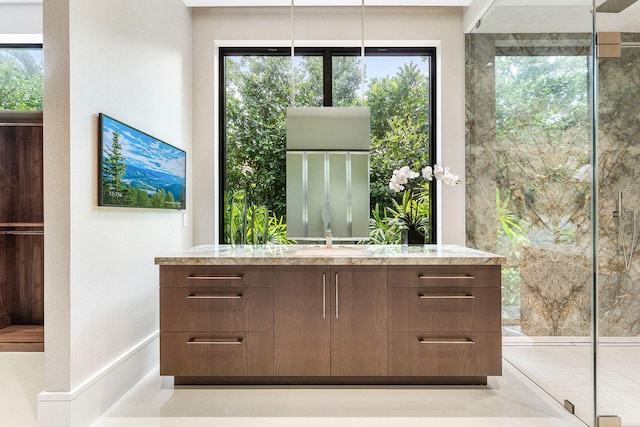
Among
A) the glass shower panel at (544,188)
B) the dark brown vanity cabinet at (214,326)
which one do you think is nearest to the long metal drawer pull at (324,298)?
the dark brown vanity cabinet at (214,326)

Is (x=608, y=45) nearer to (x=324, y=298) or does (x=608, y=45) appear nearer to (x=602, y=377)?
(x=602, y=377)

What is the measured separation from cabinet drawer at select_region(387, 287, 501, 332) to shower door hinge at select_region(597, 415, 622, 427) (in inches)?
25.3

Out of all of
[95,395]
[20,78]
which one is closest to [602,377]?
[95,395]

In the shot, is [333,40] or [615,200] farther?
[333,40]

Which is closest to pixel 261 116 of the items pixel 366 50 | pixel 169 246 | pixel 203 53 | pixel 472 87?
pixel 203 53

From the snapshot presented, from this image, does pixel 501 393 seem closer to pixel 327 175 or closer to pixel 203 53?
pixel 327 175

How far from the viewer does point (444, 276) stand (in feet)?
8.22

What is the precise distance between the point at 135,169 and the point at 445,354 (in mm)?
2213

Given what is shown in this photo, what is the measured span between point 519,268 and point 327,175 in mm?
1608

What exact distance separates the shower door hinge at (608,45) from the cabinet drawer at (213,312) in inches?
85.9

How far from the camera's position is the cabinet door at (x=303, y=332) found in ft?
8.23

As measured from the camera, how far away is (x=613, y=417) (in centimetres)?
207

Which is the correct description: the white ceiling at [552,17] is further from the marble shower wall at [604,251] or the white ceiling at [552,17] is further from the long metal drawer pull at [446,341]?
the long metal drawer pull at [446,341]

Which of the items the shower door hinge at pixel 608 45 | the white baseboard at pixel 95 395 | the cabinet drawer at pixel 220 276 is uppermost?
the shower door hinge at pixel 608 45
